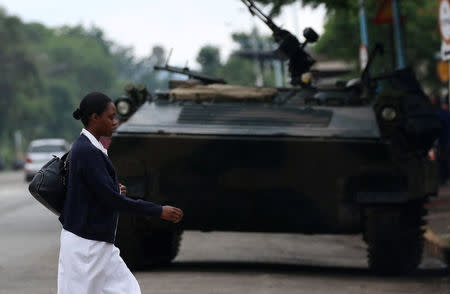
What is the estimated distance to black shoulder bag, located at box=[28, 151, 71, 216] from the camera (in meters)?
6.21

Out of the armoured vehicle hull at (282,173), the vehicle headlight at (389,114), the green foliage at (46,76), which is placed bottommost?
the green foliage at (46,76)

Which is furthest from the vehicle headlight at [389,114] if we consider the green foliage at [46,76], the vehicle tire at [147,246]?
the green foliage at [46,76]

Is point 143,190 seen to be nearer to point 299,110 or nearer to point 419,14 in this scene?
point 299,110

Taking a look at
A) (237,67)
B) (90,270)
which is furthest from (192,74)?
(237,67)

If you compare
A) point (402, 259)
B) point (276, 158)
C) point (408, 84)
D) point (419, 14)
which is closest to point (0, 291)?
point (276, 158)

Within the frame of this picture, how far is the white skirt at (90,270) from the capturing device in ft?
19.7

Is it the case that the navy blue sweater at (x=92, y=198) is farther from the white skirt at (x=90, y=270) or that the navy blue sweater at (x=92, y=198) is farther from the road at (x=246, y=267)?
the road at (x=246, y=267)

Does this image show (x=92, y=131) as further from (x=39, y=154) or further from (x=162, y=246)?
(x=39, y=154)

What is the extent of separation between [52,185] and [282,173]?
18.4 ft

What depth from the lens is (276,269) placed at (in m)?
13.0

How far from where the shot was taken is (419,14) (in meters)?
41.2

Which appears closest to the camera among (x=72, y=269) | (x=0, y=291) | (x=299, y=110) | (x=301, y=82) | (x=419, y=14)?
(x=72, y=269)

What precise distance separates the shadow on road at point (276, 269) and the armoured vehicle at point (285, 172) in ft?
1.76

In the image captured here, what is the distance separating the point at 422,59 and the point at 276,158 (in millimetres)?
32178
